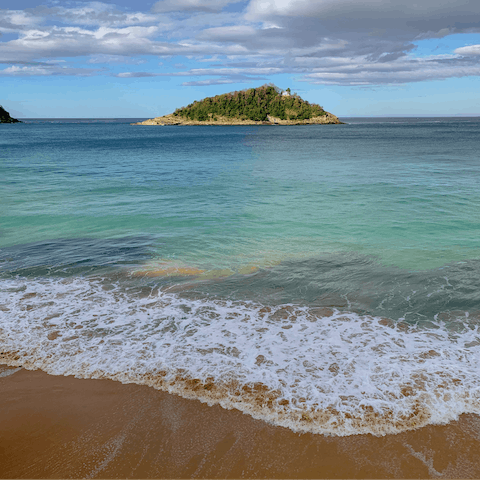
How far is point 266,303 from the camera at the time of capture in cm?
828

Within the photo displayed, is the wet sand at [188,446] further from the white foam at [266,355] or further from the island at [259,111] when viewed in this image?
the island at [259,111]

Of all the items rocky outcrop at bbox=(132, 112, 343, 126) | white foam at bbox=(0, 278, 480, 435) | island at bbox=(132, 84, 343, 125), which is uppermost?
island at bbox=(132, 84, 343, 125)

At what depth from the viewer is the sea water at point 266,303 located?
5570 mm

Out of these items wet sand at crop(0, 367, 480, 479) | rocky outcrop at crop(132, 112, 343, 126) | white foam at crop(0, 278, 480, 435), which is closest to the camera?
wet sand at crop(0, 367, 480, 479)

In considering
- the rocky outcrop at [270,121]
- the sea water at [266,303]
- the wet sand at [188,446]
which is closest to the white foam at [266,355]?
the sea water at [266,303]

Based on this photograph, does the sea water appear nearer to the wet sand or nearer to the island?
the wet sand

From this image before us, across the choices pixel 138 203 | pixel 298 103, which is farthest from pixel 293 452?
pixel 298 103

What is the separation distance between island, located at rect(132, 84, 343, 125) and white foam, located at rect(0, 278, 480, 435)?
188m

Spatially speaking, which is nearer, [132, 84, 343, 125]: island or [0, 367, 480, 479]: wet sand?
[0, 367, 480, 479]: wet sand

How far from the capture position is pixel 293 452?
454cm

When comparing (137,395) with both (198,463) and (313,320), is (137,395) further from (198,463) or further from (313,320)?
(313,320)

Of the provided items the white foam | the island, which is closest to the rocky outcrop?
the island

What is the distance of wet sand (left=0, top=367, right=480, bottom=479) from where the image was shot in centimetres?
432

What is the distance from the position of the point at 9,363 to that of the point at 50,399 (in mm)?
1461
